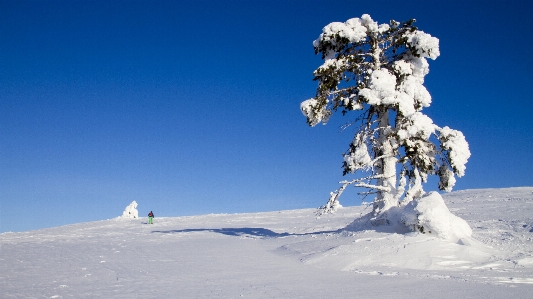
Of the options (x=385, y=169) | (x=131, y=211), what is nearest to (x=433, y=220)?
(x=385, y=169)

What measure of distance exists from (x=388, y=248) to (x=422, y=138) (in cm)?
643

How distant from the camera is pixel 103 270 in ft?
42.8

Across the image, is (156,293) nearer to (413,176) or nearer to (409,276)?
(409,276)

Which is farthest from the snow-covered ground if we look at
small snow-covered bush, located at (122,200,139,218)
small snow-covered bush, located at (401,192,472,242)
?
small snow-covered bush, located at (122,200,139,218)

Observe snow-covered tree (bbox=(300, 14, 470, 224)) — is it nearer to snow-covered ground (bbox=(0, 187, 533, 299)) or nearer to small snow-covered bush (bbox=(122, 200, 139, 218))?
snow-covered ground (bbox=(0, 187, 533, 299))

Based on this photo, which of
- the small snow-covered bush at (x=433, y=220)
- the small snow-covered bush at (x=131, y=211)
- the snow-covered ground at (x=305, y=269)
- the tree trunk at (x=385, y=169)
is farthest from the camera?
the small snow-covered bush at (x=131, y=211)

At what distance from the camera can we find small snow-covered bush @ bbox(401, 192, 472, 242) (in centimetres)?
1346

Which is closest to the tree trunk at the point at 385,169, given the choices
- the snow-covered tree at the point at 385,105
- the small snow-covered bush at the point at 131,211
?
the snow-covered tree at the point at 385,105

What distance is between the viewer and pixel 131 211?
51656 mm

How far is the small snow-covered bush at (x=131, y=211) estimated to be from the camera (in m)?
51.4

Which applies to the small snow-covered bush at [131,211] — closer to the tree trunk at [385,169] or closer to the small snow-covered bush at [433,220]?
the tree trunk at [385,169]

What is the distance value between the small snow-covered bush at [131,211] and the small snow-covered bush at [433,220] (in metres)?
42.1

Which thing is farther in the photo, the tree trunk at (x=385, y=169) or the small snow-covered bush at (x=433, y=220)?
the tree trunk at (x=385, y=169)

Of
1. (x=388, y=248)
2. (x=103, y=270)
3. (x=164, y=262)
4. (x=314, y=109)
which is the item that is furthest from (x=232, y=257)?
(x=314, y=109)
